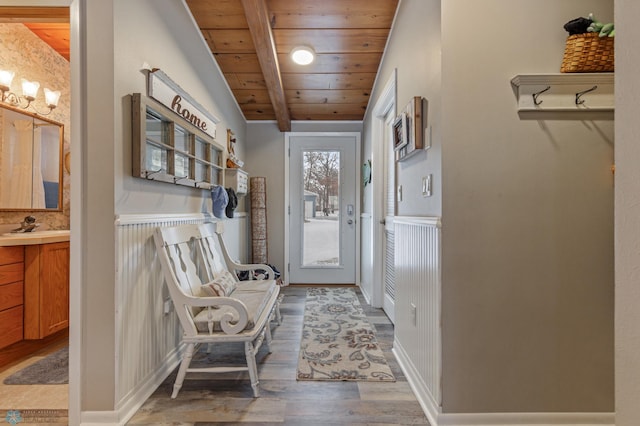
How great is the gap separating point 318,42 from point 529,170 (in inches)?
81.5

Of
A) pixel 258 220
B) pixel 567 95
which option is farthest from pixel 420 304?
pixel 258 220

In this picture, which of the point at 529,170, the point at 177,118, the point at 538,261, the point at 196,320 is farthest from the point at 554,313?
the point at 177,118

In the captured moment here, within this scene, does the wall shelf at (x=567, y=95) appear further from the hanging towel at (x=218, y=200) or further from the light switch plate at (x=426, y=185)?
the hanging towel at (x=218, y=200)

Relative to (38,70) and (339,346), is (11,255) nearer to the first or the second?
(38,70)

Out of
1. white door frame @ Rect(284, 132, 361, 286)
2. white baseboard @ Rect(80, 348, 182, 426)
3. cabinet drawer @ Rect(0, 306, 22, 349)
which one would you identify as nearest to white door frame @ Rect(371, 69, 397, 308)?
white door frame @ Rect(284, 132, 361, 286)

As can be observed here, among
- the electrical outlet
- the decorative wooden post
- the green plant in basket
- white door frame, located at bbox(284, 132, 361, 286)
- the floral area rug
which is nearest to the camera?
the green plant in basket

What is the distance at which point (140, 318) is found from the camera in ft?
5.64

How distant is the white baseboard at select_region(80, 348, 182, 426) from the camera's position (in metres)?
1.51

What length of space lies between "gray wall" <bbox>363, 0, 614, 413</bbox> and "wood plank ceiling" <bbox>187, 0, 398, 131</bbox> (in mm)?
1253

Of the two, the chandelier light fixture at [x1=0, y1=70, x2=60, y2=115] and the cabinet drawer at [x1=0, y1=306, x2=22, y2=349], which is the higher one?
the chandelier light fixture at [x1=0, y1=70, x2=60, y2=115]

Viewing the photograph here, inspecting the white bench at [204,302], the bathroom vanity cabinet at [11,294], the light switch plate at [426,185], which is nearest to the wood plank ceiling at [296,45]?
the light switch plate at [426,185]

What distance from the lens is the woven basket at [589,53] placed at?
141 cm

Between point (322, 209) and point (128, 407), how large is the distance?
3102 millimetres

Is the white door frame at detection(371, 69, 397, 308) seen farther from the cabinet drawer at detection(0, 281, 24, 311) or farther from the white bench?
the cabinet drawer at detection(0, 281, 24, 311)
